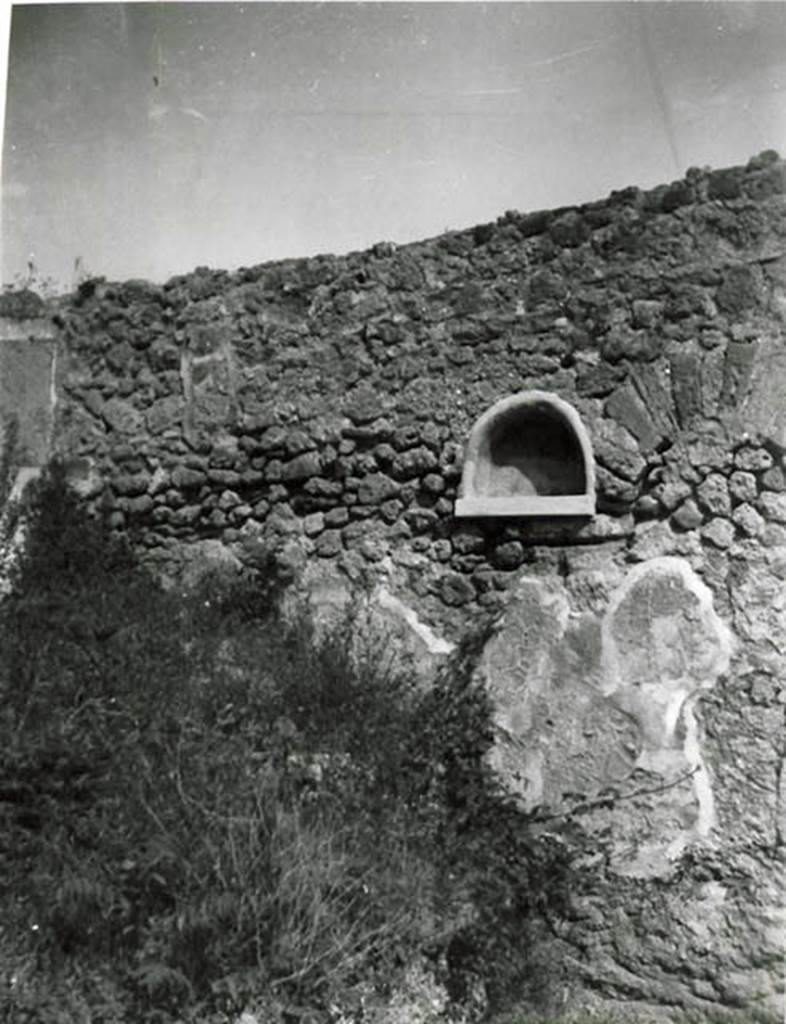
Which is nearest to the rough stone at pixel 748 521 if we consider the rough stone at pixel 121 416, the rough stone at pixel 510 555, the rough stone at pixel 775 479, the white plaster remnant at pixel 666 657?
the rough stone at pixel 775 479

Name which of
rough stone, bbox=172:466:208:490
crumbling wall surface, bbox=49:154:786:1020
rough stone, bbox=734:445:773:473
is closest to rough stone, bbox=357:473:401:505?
crumbling wall surface, bbox=49:154:786:1020

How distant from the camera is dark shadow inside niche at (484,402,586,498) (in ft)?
16.8

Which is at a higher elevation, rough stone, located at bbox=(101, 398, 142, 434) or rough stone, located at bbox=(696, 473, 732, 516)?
rough stone, located at bbox=(101, 398, 142, 434)

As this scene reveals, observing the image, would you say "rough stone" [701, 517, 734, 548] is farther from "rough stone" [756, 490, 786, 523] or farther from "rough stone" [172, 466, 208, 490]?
"rough stone" [172, 466, 208, 490]

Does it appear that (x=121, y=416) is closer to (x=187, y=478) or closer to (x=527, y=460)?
(x=187, y=478)

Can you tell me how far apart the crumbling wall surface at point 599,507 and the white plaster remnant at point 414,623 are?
0.01m

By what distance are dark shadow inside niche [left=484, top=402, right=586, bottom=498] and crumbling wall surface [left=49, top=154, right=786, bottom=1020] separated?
0.56 feet

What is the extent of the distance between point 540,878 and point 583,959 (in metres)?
0.38

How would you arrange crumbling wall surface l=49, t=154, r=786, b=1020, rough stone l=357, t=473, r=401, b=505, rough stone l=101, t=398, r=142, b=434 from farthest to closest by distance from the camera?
1. rough stone l=101, t=398, r=142, b=434
2. rough stone l=357, t=473, r=401, b=505
3. crumbling wall surface l=49, t=154, r=786, b=1020

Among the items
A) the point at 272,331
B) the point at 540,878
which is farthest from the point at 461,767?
the point at 272,331

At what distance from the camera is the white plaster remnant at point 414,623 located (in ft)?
16.5

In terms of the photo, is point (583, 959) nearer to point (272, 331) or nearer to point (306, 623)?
point (306, 623)

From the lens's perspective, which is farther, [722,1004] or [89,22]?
[89,22]

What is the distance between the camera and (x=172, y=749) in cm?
425
